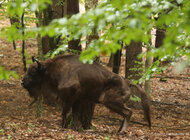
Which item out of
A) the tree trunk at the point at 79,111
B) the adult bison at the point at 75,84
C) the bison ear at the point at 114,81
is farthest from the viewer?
the tree trunk at the point at 79,111

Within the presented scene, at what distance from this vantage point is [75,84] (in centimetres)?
691

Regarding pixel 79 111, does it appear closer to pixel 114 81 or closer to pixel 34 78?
pixel 114 81

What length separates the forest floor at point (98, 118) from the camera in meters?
6.82

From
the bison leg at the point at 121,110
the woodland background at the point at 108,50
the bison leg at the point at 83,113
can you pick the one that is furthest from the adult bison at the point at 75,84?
the woodland background at the point at 108,50

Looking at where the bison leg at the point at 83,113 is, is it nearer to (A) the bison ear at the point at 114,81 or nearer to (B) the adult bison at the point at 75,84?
(B) the adult bison at the point at 75,84

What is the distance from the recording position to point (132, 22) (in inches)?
93.8

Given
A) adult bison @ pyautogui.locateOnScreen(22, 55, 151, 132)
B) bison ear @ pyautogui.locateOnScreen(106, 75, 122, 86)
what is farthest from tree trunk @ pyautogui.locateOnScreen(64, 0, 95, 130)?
bison ear @ pyautogui.locateOnScreen(106, 75, 122, 86)

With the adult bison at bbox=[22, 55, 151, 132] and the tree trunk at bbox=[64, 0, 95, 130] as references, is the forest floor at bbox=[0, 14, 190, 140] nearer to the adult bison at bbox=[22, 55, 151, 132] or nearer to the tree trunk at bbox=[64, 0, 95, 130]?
the tree trunk at bbox=[64, 0, 95, 130]

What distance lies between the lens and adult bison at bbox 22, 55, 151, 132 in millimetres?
7016

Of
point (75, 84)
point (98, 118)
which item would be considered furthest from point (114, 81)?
point (98, 118)

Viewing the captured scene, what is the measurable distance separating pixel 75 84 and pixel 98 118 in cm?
361

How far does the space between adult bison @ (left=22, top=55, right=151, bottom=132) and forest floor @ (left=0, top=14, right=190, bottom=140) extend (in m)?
0.81

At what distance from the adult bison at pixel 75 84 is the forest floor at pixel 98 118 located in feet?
2.65

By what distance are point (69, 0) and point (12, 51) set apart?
15654 millimetres
